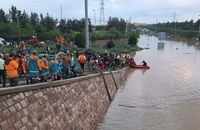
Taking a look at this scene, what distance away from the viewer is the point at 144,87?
68.1ft

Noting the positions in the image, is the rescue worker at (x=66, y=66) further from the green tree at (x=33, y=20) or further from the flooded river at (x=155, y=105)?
the green tree at (x=33, y=20)

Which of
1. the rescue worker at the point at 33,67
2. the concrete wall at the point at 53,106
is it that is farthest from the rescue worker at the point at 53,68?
the rescue worker at the point at 33,67

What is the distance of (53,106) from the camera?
886cm

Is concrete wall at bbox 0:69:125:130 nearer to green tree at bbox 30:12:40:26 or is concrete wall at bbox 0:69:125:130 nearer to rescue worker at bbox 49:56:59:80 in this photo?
rescue worker at bbox 49:56:59:80

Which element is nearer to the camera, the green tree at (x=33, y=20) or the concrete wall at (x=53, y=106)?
the concrete wall at (x=53, y=106)

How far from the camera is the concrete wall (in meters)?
6.90

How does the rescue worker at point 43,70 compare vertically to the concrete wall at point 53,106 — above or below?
above

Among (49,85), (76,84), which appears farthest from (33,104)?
(76,84)

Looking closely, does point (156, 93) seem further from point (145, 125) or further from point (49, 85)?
point (49, 85)

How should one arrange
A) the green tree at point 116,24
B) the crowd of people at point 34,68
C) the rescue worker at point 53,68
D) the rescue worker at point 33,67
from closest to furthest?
the crowd of people at point 34,68 → the rescue worker at point 33,67 → the rescue worker at point 53,68 → the green tree at point 116,24

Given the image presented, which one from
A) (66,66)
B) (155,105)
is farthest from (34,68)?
(155,105)

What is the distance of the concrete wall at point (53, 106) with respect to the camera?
690 cm

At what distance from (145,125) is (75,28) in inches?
1949

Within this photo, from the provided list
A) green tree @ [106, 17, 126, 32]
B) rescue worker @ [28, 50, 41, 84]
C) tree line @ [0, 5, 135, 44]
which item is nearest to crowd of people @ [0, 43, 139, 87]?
rescue worker @ [28, 50, 41, 84]
